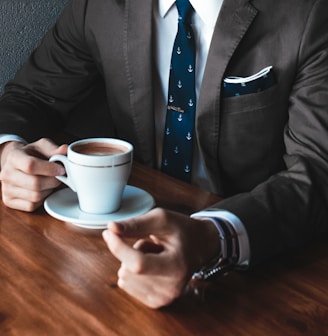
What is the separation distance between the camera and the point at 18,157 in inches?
42.1

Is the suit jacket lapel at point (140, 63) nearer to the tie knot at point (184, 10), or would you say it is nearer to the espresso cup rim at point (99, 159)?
the tie knot at point (184, 10)

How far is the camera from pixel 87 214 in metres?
1.00

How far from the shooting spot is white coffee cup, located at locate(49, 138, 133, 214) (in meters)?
0.96

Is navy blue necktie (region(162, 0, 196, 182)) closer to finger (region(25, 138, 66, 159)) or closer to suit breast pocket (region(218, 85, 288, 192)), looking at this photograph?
suit breast pocket (region(218, 85, 288, 192))

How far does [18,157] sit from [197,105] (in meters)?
0.36

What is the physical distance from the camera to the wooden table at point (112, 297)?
0.74 m

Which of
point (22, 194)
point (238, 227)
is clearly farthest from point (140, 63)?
point (238, 227)

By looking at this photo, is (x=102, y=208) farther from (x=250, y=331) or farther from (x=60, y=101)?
(x=60, y=101)

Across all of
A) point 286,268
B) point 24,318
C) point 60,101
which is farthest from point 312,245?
point 60,101

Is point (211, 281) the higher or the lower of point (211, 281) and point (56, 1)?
the lower

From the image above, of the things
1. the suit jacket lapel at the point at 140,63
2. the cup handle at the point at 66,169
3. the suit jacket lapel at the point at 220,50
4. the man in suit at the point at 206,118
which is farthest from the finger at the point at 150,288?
the suit jacket lapel at the point at 140,63

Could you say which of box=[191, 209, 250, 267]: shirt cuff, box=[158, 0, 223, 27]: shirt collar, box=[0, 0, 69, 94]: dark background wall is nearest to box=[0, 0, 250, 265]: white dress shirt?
box=[158, 0, 223, 27]: shirt collar

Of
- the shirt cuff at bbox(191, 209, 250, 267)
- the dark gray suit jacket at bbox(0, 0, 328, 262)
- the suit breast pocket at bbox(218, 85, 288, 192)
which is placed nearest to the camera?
the shirt cuff at bbox(191, 209, 250, 267)

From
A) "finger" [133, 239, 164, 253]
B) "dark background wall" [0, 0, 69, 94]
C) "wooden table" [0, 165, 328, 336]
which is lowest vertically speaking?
"wooden table" [0, 165, 328, 336]
